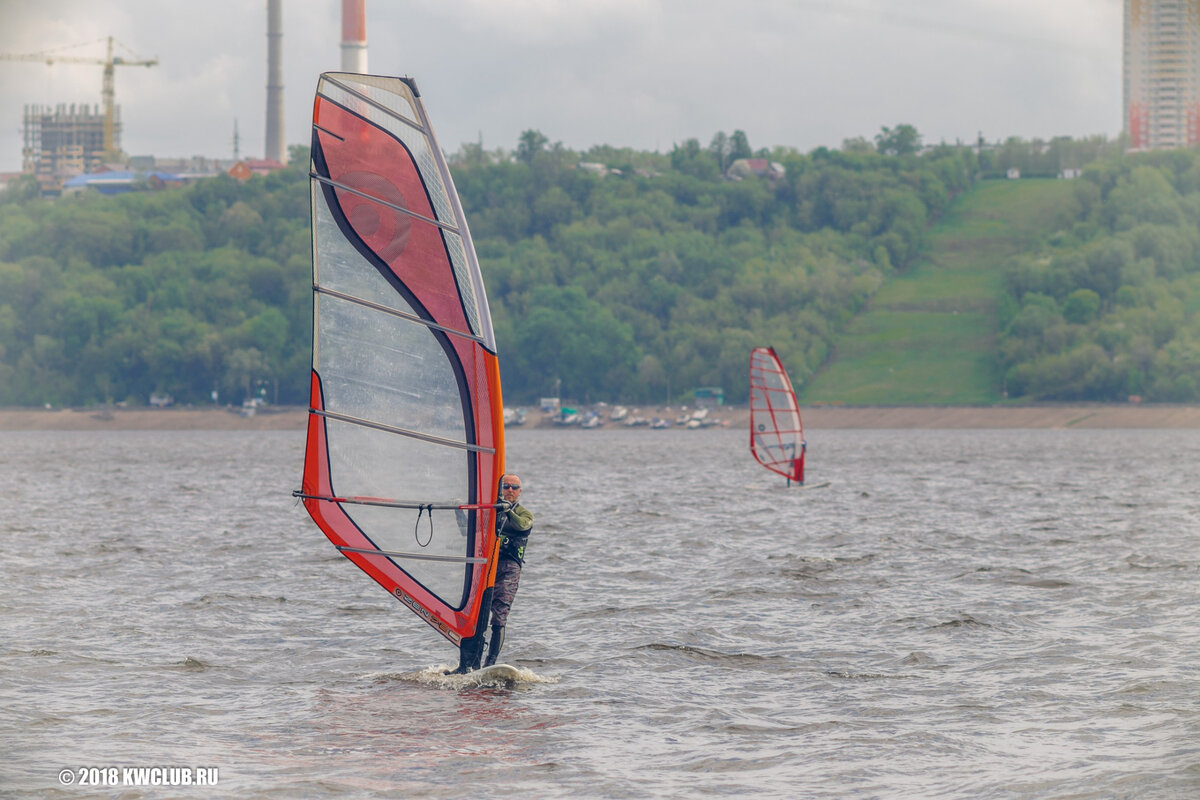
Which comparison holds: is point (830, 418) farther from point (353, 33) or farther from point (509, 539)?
point (509, 539)

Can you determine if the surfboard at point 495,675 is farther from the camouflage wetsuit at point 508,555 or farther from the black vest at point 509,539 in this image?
the black vest at point 509,539

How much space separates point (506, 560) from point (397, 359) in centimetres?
219

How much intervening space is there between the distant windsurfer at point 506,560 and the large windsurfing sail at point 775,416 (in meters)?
28.8

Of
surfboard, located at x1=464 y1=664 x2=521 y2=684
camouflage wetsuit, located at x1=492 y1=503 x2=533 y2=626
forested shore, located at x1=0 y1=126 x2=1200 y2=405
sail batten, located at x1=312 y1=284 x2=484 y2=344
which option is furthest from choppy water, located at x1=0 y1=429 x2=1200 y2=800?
forested shore, located at x1=0 y1=126 x2=1200 y2=405

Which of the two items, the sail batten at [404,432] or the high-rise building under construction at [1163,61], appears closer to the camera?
the sail batten at [404,432]

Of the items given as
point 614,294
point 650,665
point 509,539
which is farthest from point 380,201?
point 614,294

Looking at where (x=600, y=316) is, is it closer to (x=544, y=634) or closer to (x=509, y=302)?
(x=509, y=302)

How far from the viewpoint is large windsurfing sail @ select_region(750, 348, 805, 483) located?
45719mm

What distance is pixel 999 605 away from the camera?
794 inches

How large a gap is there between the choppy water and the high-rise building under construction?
6032mm

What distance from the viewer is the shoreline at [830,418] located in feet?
443

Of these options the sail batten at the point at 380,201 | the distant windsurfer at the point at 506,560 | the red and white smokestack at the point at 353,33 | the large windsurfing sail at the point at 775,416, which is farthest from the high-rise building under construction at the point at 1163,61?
the red and white smokestack at the point at 353,33

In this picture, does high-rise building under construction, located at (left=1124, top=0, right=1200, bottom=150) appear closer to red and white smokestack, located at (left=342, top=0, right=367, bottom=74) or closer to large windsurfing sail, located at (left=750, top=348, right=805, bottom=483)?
large windsurfing sail, located at (left=750, top=348, right=805, bottom=483)

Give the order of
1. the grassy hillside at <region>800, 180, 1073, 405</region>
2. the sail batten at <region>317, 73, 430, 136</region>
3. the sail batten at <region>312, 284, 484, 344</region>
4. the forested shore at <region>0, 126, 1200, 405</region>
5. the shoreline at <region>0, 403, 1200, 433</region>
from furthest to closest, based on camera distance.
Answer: the forested shore at <region>0, 126, 1200, 405</region>, the grassy hillside at <region>800, 180, 1073, 405</region>, the shoreline at <region>0, 403, 1200, 433</region>, the sail batten at <region>312, 284, 484, 344</region>, the sail batten at <region>317, 73, 430, 136</region>
